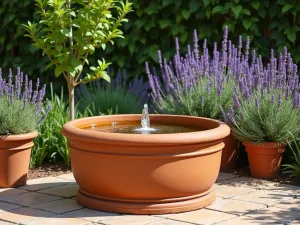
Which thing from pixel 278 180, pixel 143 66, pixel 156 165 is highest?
pixel 143 66

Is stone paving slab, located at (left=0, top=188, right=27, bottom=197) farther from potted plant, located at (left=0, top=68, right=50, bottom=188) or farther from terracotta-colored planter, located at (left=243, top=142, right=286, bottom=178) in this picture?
terracotta-colored planter, located at (left=243, top=142, right=286, bottom=178)

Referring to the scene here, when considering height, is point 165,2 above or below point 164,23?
above

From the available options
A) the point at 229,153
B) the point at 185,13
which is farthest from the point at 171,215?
the point at 185,13

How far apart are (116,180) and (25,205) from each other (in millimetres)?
746

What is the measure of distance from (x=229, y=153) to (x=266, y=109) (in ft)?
2.02

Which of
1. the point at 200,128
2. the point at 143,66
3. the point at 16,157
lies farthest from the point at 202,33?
the point at 16,157

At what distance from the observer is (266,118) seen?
17.4 feet

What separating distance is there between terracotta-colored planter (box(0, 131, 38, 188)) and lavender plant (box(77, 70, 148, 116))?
1.38 metres

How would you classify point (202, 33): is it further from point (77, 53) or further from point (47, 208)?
point (47, 208)

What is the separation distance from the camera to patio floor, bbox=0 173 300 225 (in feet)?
13.7

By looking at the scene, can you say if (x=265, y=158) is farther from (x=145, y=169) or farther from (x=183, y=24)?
(x=183, y=24)

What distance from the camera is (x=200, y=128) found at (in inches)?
197

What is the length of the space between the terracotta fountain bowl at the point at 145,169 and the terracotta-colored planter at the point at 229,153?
3.87 feet

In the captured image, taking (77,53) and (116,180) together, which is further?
(77,53)
